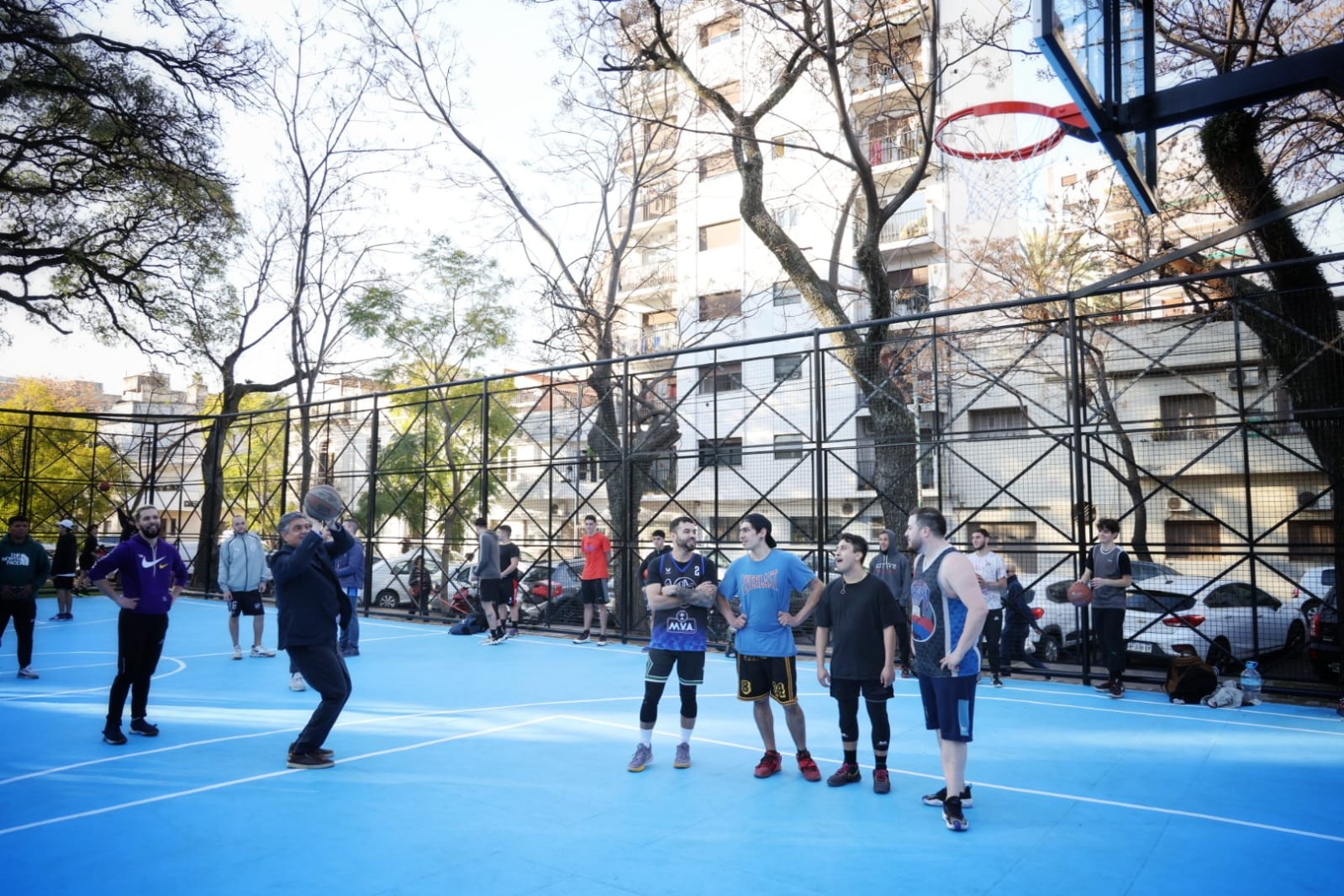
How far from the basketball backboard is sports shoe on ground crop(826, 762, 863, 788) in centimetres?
431

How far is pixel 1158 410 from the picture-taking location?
22.6 m

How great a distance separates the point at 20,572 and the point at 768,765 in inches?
324

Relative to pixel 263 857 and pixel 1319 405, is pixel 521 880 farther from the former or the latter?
pixel 1319 405

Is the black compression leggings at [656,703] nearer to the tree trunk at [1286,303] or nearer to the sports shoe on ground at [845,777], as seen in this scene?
the sports shoe on ground at [845,777]

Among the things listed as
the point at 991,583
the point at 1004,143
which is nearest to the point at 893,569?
the point at 991,583

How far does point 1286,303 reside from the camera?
35.1ft

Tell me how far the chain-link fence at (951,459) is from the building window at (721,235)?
376 centimetres

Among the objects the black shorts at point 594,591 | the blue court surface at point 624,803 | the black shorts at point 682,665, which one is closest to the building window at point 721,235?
the black shorts at point 594,591

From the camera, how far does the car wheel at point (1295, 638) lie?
1130 cm

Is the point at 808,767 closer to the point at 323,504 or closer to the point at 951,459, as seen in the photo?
the point at 323,504

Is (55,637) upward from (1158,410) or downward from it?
downward

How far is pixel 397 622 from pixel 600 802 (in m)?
12.1

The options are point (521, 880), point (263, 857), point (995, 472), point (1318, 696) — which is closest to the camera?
point (521, 880)

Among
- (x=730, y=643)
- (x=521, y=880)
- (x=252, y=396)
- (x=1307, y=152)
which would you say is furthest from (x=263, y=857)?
(x=252, y=396)
